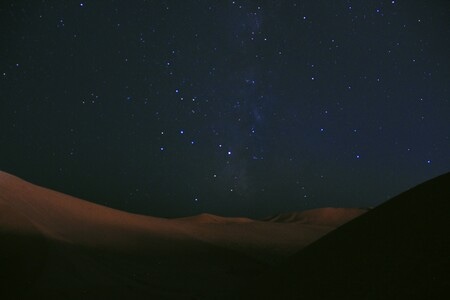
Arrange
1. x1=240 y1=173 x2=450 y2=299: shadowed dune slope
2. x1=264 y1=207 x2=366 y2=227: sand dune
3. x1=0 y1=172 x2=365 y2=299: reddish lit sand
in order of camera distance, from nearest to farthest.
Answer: x1=240 y1=173 x2=450 y2=299: shadowed dune slope → x1=0 y1=172 x2=365 y2=299: reddish lit sand → x1=264 y1=207 x2=366 y2=227: sand dune

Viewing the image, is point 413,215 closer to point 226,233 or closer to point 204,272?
point 204,272

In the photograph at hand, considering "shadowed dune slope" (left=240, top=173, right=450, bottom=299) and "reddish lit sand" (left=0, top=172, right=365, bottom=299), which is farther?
"reddish lit sand" (left=0, top=172, right=365, bottom=299)

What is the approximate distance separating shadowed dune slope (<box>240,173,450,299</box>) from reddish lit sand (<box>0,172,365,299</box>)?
1.37 meters

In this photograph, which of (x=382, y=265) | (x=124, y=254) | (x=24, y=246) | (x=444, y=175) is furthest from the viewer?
(x=124, y=254)

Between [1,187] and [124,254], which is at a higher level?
[1,187]

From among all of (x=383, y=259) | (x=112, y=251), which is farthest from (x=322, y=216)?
(x=383, y=259)

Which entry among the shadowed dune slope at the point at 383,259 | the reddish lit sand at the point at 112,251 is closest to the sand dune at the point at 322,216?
the reddish lit sand at the point at 112,251

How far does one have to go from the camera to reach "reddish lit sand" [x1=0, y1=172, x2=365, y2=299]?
7.42 m

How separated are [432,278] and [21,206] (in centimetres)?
1120

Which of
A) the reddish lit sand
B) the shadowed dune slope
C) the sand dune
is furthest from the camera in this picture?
the sand dune

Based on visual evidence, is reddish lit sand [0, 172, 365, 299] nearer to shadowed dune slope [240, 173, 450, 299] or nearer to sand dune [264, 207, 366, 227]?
shadowed dune slope [240, 173, 450, 299]

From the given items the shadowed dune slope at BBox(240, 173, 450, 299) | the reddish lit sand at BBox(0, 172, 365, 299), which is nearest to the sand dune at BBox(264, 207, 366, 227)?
the reddish lit sand at BBox(0, 172, 365, 299)

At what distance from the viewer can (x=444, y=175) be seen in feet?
18.3

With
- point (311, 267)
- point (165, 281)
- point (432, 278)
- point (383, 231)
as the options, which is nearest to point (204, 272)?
point (165, 281)
